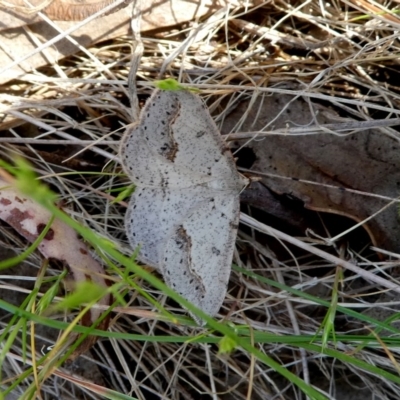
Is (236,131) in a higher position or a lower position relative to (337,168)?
higher

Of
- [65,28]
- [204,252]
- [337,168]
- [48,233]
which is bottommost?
[337,168]

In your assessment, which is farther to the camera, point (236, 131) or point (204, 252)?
point (236, 131)

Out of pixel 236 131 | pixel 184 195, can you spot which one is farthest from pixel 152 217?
pixel 236 131

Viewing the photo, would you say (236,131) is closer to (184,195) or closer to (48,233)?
(184,195)

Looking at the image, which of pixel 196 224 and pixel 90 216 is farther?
pixel 90 216

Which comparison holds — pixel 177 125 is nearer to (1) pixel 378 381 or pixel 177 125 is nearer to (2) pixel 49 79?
(2) pixel 49 79

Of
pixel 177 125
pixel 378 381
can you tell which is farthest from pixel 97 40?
pixel 378 381

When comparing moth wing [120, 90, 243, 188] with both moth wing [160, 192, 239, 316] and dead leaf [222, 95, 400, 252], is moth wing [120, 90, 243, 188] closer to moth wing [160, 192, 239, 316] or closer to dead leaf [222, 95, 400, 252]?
moth wing [160, 192, 239, 316]
